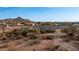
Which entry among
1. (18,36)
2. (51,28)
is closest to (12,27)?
(18,36)

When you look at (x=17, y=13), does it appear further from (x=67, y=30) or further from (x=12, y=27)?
(x=67, y=30)
